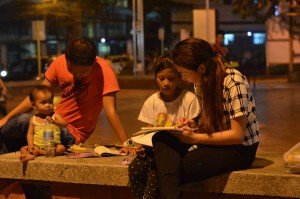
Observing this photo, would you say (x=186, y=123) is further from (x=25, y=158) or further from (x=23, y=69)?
(x=23, y=69)

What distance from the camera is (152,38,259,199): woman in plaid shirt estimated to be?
14.8 feet

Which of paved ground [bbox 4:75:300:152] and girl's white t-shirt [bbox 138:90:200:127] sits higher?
girl's white t-shirt [bbox 138:90:200:127]

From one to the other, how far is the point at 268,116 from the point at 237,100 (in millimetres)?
9248

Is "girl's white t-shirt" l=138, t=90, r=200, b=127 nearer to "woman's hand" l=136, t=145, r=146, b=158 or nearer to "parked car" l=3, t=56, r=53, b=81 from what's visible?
"woman's hand" l=136, t=145, r=146, b=158

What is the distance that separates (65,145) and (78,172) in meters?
0.71

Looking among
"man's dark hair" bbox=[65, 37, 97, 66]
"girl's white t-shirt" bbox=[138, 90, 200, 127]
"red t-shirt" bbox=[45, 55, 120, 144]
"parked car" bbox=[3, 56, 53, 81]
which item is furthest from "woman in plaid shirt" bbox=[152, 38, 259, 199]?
"parked car" bbox=[3, 56, 53, 81]

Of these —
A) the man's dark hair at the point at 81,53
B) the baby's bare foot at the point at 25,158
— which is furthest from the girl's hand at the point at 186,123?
the baby's bare foot at the point at 25,158

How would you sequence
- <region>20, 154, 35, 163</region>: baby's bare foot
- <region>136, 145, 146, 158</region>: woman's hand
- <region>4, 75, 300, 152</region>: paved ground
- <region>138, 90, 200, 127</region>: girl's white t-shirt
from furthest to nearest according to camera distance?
<region>4, 75, 300, 152</region>: paved ground < <region>20, 154, 35, 163</region>: baby's bare foot < <region>138, 90, 200, 127</region>: girl's white t-shirt < <region>136, 145, 146, 158</region>: woman's hand

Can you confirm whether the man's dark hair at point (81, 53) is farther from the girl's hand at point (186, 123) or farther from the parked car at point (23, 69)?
the parked car at point (23, 69)

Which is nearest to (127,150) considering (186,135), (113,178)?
(113,178)

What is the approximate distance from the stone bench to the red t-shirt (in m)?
0.68

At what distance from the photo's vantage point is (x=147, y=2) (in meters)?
45.7

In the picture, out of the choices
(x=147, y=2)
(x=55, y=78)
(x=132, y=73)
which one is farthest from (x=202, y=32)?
(x=147, y=2)

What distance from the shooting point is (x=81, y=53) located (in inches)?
218
